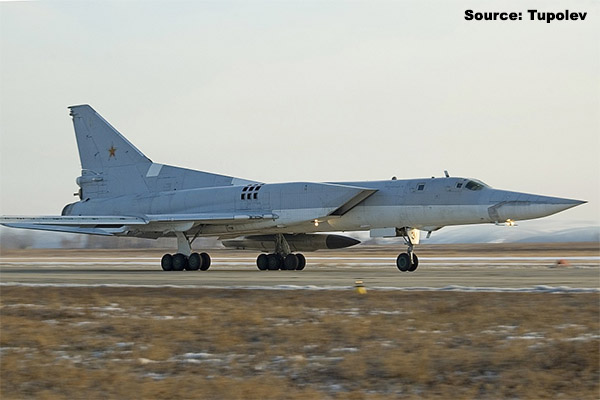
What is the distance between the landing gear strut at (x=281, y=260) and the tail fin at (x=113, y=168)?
3408mm

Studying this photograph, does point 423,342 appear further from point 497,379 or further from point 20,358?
point 20,358

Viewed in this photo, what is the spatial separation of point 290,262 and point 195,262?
9.10 feet

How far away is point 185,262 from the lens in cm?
2358

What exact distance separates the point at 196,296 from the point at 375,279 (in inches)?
192

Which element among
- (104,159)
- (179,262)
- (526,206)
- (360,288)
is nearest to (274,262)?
(179,262)

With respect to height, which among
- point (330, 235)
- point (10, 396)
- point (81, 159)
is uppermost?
point (81, 159)

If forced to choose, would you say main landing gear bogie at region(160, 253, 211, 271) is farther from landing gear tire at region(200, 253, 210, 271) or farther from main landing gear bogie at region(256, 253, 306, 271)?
main landing gear bogie at region(256, 253, 306, 271)

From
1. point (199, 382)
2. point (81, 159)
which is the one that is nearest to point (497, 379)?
point (199, 382)

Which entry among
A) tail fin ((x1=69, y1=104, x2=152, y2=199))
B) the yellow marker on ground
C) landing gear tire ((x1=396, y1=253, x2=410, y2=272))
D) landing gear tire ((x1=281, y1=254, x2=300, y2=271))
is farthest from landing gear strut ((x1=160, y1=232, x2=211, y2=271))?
the yellow marker on ground

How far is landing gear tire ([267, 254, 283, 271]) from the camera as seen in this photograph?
79.1ft

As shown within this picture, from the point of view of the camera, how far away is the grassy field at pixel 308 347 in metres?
7.14

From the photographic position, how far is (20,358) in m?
8.52

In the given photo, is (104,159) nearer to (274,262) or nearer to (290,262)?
(274,262)

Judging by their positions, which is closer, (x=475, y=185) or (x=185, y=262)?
(x=475, y=185)
